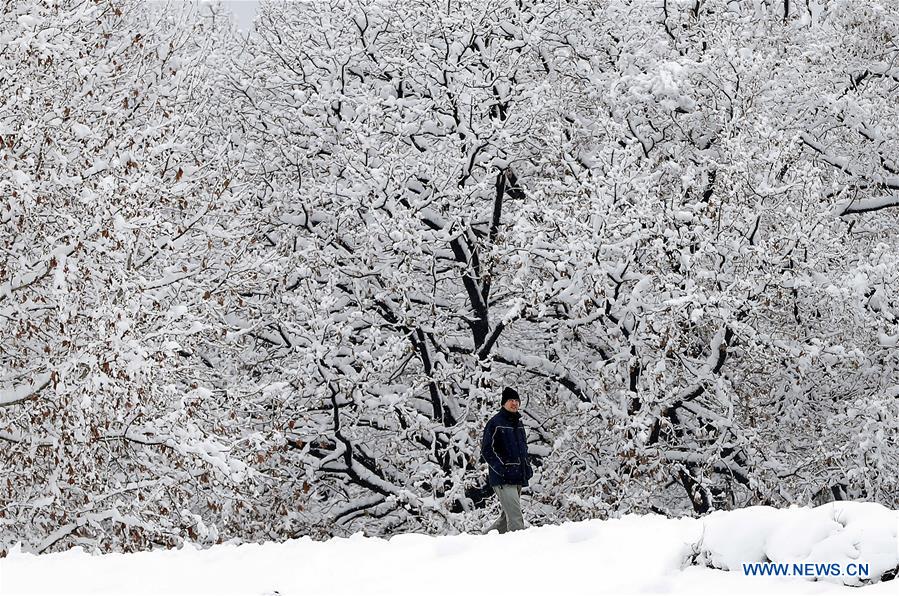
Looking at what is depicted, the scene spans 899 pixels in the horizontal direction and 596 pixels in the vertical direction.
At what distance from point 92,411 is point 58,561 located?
3.21 metres

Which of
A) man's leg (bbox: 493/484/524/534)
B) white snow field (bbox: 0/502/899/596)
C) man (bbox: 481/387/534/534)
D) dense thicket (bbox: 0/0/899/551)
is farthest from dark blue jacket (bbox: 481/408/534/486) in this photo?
dense thicket (bbox: 0/0/899/551)

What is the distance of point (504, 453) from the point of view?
9766mm

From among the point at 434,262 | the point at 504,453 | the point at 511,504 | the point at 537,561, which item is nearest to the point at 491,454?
the point at 504,453

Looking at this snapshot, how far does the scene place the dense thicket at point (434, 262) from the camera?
40.7 ft

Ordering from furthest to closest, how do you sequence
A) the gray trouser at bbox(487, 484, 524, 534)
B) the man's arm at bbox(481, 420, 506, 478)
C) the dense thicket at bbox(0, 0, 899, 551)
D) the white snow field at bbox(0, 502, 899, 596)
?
the dense thicket at bbox(0, 0, 899, 551) → the gray trouser at bbox(487, 484, 524, 534) → the man's arm at bbox(481, 420, 506, 478) → the white snow field at bbox(0, 502, 899, 596)

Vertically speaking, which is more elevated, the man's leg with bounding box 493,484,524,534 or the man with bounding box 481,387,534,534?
the man with bounding box 481,387,534,534

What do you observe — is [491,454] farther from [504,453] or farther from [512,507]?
[512,507]

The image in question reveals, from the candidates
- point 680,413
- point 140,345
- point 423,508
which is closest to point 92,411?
point 140,345

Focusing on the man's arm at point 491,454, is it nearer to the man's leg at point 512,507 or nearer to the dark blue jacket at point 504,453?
the dark blue jacket at point 504,453

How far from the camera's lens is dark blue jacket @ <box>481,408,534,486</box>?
9.67 metres

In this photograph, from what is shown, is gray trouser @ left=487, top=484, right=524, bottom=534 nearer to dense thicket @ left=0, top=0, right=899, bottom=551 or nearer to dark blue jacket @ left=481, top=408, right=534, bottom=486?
dark blue jacket @ left=481, top=408, right=534, bottom=486

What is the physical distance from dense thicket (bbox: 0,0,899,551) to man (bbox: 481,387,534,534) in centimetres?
385

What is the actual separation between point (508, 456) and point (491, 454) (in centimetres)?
19

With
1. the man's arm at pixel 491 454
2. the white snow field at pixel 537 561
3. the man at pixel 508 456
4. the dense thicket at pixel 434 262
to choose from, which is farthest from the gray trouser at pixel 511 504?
the dense thicket at pixel 434 262
